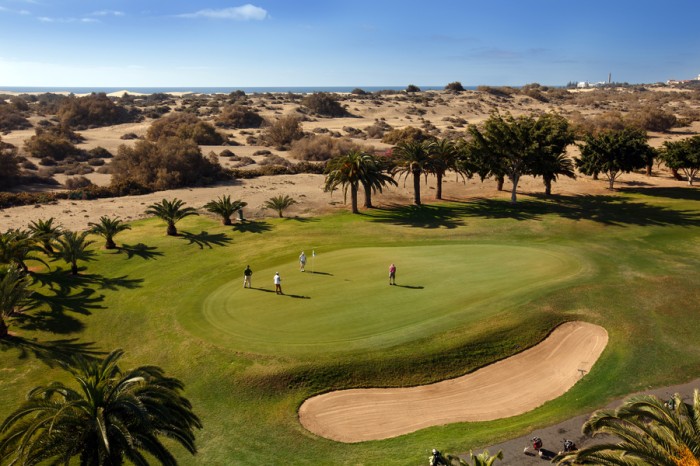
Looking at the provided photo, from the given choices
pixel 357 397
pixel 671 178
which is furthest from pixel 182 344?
pixel 671 178

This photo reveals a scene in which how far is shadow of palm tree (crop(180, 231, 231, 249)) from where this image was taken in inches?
1513

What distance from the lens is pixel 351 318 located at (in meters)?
23.7

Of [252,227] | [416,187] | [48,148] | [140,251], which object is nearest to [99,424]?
[140,251]

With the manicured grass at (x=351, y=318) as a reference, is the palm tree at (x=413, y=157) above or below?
above

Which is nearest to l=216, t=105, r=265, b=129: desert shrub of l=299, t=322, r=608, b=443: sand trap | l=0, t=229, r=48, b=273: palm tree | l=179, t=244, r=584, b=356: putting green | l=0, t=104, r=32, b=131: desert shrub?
l=0, t=104, r=32, b=131: desert shrub

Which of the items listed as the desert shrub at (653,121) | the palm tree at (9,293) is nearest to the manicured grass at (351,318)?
the palm tree at (9,293)

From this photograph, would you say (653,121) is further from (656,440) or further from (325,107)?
(656,440)

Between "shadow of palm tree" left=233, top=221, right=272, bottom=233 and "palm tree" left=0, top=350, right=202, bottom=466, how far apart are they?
28935 millimetres

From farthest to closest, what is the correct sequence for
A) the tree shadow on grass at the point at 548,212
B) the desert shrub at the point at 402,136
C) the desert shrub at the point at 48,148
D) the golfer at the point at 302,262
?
the desert shrub at the point at 402,136
the desert shrub at the point at 48,148
the tree shadow on grass at the point at 548,212
the golfer at the point at 302,262

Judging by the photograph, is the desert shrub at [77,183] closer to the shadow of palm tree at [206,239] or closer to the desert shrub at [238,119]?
the shadow of palm tree at [206,239]

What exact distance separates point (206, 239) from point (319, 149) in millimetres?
46210

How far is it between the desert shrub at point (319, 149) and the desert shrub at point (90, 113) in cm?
6246

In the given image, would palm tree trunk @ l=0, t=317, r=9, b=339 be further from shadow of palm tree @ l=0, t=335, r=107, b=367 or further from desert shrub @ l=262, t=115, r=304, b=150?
desert shrub @ l=262, t=115, r=304, b=150

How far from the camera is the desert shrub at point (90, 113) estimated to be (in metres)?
113
